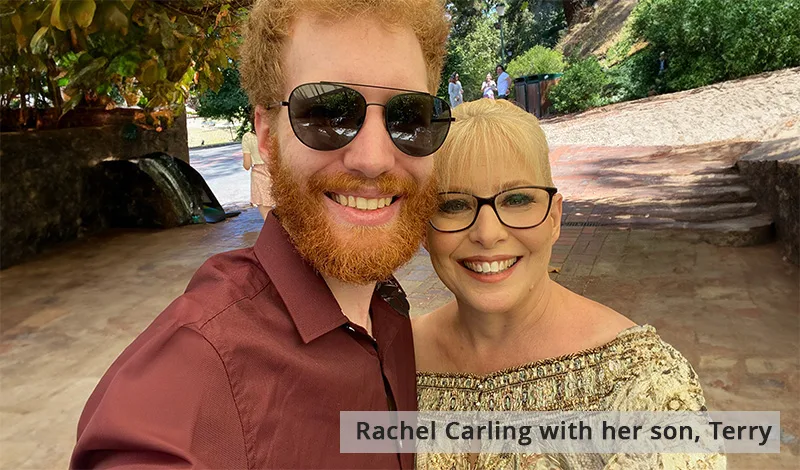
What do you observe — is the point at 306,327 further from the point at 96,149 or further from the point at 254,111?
the point at 96,149

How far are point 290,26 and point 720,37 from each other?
53.9 ft

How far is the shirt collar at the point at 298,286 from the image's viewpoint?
1222 millimetres

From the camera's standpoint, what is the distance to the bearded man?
1.00 metres

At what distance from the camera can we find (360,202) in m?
1.36

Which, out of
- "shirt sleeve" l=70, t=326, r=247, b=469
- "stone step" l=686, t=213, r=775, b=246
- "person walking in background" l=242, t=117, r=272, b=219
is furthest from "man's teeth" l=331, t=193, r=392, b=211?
"stone step" l=686, t=213, r=775, b=246

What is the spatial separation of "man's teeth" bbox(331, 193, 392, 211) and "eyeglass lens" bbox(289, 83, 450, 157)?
117mm

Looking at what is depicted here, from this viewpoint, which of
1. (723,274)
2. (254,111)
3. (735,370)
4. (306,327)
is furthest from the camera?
(723,274)

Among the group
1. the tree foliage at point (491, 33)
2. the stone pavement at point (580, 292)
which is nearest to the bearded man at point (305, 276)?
the stone pavement at point (580, 292)

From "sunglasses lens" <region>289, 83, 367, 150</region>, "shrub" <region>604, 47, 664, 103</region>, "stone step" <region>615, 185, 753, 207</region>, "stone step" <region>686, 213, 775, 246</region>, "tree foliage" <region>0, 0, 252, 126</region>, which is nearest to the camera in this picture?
"sunglasses lens" <region>289, 83, 367, 150</region>

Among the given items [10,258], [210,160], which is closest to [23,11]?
[10,258]

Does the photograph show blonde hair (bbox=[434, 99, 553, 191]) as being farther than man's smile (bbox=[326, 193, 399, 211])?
Yes

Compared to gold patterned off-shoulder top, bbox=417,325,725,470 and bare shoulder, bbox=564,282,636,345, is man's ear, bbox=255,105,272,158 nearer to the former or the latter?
gold patterned off-shoulder top, bbox=417,325,725,470

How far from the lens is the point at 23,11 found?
2.96 metres

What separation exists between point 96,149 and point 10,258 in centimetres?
235
